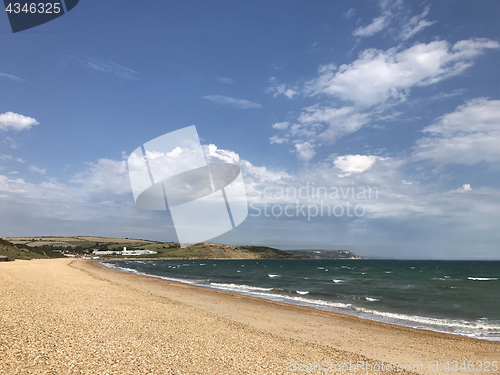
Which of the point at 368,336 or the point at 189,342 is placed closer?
the point at 189,342

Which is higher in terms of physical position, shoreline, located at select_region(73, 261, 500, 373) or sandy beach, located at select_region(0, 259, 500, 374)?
sandy beach, located at select_region(0, 259, 500, 374)

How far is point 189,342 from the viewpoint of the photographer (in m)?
10.0

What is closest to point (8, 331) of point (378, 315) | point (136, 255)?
point (378, 315)

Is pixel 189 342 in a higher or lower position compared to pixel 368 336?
higher

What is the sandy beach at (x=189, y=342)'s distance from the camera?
7.51 meters

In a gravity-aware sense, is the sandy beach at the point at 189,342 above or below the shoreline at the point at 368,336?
above

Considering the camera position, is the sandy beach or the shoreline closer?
the sandy beach

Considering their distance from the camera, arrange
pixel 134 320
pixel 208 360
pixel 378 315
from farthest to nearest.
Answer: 1. pixel 378 315
2. pixel 134 320
3. pixel 208 360

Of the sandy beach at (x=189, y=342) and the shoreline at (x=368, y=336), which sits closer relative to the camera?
the sandy beach at (x=189, y=342)

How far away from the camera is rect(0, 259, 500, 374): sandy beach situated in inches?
Result: 296

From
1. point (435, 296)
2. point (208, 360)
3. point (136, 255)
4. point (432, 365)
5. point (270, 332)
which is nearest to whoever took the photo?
point (208, 360)

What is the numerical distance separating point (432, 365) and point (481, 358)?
3.00 meters

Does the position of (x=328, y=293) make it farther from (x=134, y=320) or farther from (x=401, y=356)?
(x=134, y=320)

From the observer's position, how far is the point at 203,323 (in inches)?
527
